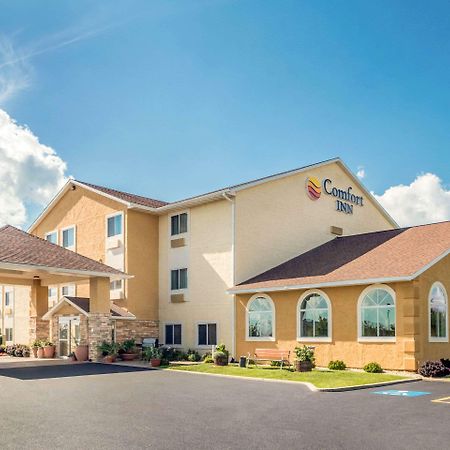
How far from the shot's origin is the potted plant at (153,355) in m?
25.4

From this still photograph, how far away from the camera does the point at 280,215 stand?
30688mm

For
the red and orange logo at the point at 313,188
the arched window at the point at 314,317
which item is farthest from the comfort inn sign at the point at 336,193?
the arched window at the point at 314,317

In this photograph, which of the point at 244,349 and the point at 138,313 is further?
the point at 138,313

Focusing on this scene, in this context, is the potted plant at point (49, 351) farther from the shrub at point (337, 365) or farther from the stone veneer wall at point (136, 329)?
the shrub at point (337, 365)

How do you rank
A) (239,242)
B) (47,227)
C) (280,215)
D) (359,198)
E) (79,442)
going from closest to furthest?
1. (79,442)
2. (239,242)
3. (280,215)
4. (359,198)
5. (47,227)

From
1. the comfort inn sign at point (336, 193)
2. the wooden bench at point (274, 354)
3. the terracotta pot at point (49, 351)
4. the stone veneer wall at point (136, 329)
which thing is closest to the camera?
the wooden bench at point (274, 354)

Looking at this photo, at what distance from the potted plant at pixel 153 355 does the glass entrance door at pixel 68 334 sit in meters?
4.53

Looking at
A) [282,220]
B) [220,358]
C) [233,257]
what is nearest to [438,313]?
[220,358]

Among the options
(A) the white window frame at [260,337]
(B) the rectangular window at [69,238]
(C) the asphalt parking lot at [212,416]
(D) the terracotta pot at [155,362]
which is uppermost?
(B) the rectangular window at [69,238]

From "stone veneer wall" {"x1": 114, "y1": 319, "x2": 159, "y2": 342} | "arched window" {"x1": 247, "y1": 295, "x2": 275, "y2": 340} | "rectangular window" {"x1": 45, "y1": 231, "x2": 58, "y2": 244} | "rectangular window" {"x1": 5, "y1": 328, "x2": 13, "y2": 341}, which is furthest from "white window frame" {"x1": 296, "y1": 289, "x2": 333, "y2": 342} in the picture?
"rectangular window" {"x1": 5, "y1": 328, "x2": 13, "y2": 341}

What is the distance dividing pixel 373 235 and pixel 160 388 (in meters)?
16.5

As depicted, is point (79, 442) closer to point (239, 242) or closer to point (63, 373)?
point (63, 373)

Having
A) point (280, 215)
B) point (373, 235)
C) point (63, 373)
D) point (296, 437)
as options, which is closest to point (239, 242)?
point (280, 215)

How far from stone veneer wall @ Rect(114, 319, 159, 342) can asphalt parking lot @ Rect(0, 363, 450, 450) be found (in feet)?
36.9
